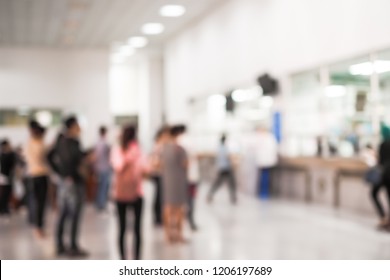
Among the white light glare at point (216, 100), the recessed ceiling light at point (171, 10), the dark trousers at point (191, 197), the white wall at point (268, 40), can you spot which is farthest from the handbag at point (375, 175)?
the white light glare at point (216, 100)

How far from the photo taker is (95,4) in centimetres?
823

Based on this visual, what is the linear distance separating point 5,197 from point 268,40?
495 centimetres

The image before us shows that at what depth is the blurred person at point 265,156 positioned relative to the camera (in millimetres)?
8828

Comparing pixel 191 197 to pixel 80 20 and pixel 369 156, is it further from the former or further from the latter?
pixel 80 20

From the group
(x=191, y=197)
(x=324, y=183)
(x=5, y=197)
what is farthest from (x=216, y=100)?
(x=191, y=197)

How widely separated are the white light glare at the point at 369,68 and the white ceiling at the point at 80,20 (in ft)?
10.0

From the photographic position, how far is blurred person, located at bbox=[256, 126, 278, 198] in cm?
883

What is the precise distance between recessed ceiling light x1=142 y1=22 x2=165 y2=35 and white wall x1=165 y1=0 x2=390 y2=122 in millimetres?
985

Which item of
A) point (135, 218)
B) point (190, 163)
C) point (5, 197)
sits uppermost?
point (190, 163)

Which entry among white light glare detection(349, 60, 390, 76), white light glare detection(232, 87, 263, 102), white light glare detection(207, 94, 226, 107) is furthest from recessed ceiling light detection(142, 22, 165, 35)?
white light glare detection(349, 60, 390, 76)

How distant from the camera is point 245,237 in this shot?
18.3ft

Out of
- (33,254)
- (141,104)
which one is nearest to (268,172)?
(33,254)

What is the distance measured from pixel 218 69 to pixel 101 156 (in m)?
4.74

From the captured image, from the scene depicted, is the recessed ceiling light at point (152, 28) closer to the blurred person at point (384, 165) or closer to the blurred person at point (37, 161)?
the blurred person at point (37, 161)
